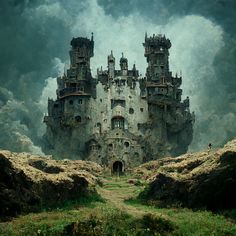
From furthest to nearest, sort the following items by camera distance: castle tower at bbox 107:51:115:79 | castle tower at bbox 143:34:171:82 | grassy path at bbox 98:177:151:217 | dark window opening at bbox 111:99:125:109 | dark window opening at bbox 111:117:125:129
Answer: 1. castle tower at bbox 143:34:171:82
2. castle tower at bbox 107:51:115:79
3. dark window opening at bbox 111:99:125:109
4. dark window opening at bbox 111:117:125:129
5. grassy path at bbox 98:177:151:217

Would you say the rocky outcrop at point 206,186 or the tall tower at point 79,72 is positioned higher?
the tall tower at point 79,72

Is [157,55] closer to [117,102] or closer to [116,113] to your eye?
[117,102]

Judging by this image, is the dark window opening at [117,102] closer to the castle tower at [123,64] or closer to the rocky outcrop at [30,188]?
the castle tower at [123,64]

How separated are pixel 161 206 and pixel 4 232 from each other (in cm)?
1539

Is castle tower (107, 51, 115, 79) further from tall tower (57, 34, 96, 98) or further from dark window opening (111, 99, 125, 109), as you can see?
dark window opening (111, 99, 125, 109)

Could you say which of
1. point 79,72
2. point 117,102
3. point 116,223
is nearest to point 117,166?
point 117,102

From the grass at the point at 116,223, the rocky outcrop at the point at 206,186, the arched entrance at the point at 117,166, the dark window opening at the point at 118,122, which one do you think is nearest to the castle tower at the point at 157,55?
the dark window opening at the point at 118,122

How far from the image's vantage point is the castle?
112688 mm

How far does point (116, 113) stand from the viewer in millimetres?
117500

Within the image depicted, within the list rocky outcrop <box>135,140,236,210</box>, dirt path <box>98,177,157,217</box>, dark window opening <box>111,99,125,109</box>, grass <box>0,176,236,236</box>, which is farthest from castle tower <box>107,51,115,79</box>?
grass <box>0,176,236,236</box>

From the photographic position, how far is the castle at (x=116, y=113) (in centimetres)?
11269

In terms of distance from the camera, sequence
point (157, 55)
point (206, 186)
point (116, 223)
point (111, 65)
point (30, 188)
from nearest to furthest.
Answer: point (116, 223) < point (30, 188) < point (206, 186) < point (111, 65) < point (157, 55)

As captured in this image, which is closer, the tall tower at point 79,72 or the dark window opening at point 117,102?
the dark window opening at point 117,102

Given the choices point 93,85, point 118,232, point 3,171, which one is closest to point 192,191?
point 118,232
